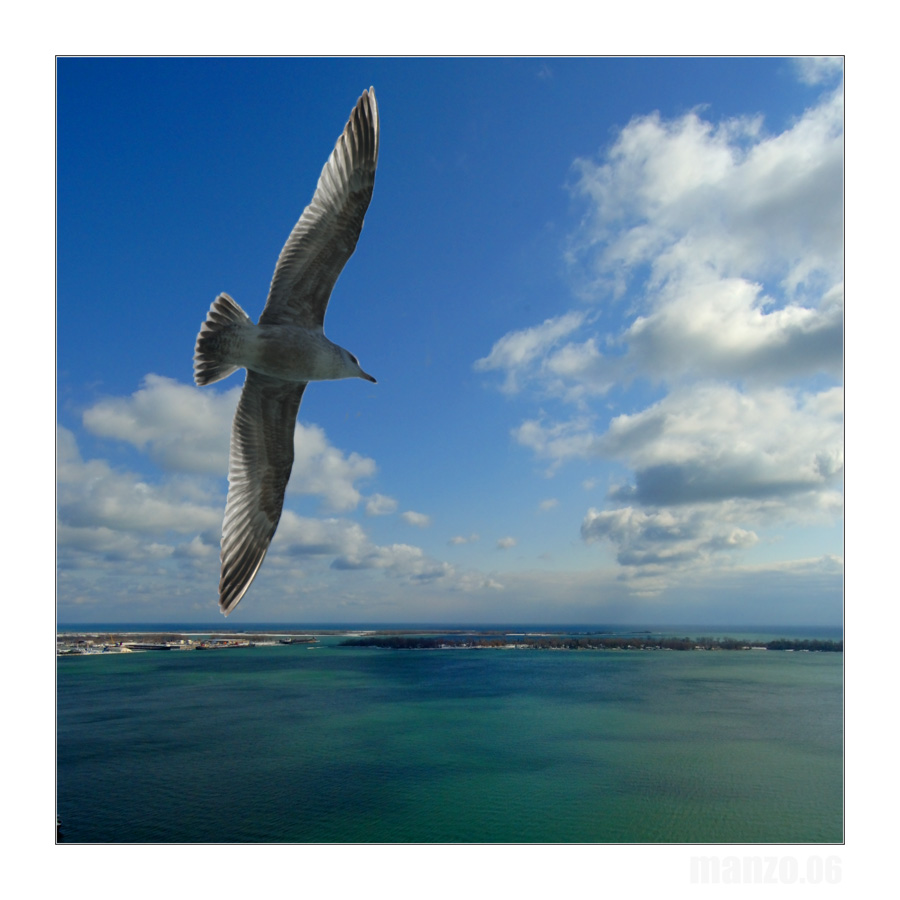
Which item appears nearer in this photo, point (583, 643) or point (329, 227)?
point (329, 227)

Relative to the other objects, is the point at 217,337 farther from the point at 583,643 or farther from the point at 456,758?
the point at 583,643

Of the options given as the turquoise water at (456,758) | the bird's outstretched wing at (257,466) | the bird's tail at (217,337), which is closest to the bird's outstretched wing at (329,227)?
the bird's tail at (217,337)

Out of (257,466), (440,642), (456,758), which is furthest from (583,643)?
(257,466)

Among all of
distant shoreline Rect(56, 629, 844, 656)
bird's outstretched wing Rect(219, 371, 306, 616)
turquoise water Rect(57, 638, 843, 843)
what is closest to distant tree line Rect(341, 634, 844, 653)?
distant shoreline Rect(56, 629, 844, 656)

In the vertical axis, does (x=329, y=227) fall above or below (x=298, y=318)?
above

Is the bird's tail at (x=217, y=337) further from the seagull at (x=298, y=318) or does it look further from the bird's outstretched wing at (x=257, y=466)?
the bird's outstretched wing at (x=257, y=466)

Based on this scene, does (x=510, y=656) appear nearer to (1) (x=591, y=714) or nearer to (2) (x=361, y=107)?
(1) (x=591, y=714)

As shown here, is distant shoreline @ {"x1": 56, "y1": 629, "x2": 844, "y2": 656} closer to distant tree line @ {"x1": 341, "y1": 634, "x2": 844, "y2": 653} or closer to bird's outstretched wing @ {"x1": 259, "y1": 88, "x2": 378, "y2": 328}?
distant tree line @ {"x1": 341, "y1": 634, "x2": 844, "y2": 653}

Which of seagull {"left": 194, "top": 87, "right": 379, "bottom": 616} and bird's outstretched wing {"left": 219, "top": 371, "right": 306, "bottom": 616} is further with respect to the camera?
bird's outstretched wing {"left": 219, "top": 371, "right": 306, "bottom": 616}
